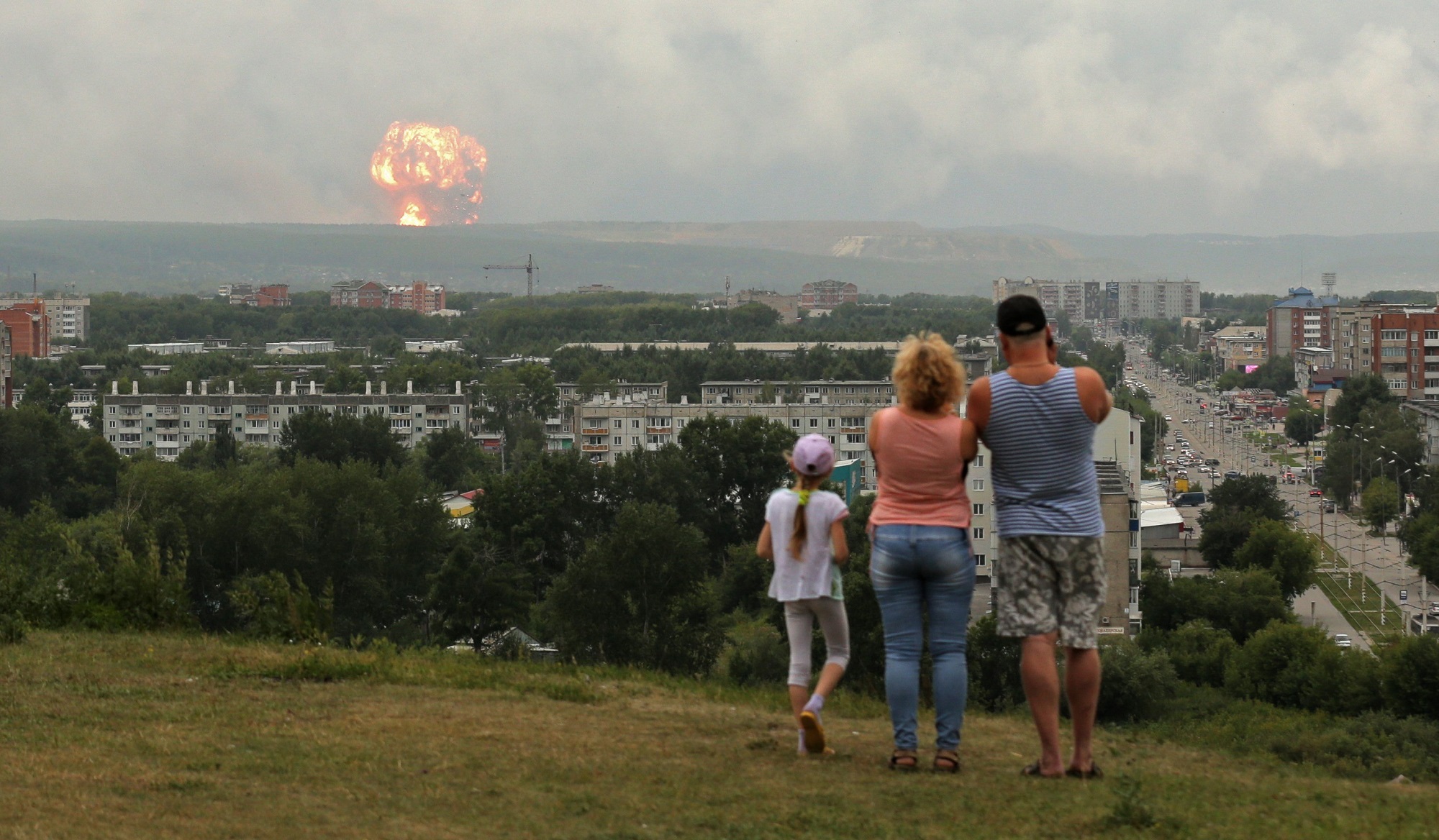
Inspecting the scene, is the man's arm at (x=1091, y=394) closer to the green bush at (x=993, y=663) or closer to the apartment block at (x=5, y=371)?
the green bush at (x=993, y=663)

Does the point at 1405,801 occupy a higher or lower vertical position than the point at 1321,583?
higher

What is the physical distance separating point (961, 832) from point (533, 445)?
58727 mm

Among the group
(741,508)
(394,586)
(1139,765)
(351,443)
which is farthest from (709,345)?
(1139,765)

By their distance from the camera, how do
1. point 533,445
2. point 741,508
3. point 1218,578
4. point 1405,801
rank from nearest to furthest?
point 1405,801
point 1218,578
point 741,508
point 533,445

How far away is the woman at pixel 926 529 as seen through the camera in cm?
571

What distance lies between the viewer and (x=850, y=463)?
43.7m

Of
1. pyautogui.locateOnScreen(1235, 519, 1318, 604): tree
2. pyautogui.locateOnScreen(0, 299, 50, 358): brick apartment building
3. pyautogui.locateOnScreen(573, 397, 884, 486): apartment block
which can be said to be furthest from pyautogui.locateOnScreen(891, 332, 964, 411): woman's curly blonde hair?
pyautogui.locateOnScreen(0, 299, 50, 358): brick apartment building

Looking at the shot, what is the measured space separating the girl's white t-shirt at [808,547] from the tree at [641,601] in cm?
1340

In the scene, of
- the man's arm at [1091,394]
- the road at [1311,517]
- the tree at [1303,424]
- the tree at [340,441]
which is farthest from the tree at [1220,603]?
the tree at [1303,424]

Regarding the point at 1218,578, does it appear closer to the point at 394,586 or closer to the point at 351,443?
the point at 394,586

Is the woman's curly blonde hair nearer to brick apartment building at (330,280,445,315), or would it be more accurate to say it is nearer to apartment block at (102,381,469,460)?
apartment block at (102,381,469,460)

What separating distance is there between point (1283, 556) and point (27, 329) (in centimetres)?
9357

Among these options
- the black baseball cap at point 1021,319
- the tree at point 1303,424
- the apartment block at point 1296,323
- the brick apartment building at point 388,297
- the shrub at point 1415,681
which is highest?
the brick apartment building at point 388,297

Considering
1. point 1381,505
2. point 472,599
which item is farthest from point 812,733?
point 1381,505
